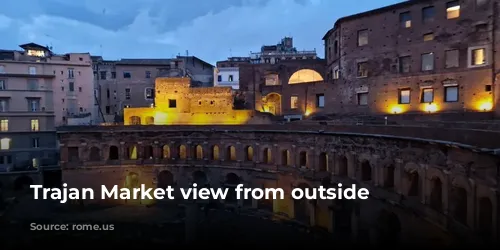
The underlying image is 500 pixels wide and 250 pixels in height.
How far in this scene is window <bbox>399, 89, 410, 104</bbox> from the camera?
1256 inches

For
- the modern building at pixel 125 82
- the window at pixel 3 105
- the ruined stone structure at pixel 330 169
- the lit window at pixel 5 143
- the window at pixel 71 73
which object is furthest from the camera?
the modern building at pixel 125 82

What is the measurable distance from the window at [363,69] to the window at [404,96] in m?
3.58

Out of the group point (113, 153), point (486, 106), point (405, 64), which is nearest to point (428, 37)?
point (405, 64)

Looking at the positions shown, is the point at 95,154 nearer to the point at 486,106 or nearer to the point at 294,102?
the point at 294,102

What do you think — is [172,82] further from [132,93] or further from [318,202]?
[318,202]

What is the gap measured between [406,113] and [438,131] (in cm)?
1619

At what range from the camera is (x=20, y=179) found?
3984cm

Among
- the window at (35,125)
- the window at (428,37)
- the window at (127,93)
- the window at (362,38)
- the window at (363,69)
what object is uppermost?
the window at (362,38)

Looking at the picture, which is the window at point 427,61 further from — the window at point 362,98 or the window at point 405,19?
the window at point 362,98

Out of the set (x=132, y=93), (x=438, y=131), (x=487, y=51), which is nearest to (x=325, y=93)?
(x=487, y=51)

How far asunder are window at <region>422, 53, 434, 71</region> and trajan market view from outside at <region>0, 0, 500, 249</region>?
3.6 inches

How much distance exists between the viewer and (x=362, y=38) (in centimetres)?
3488

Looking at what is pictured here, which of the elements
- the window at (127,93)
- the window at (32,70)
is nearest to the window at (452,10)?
the window at (127,93)

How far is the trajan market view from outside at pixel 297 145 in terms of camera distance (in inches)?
682
